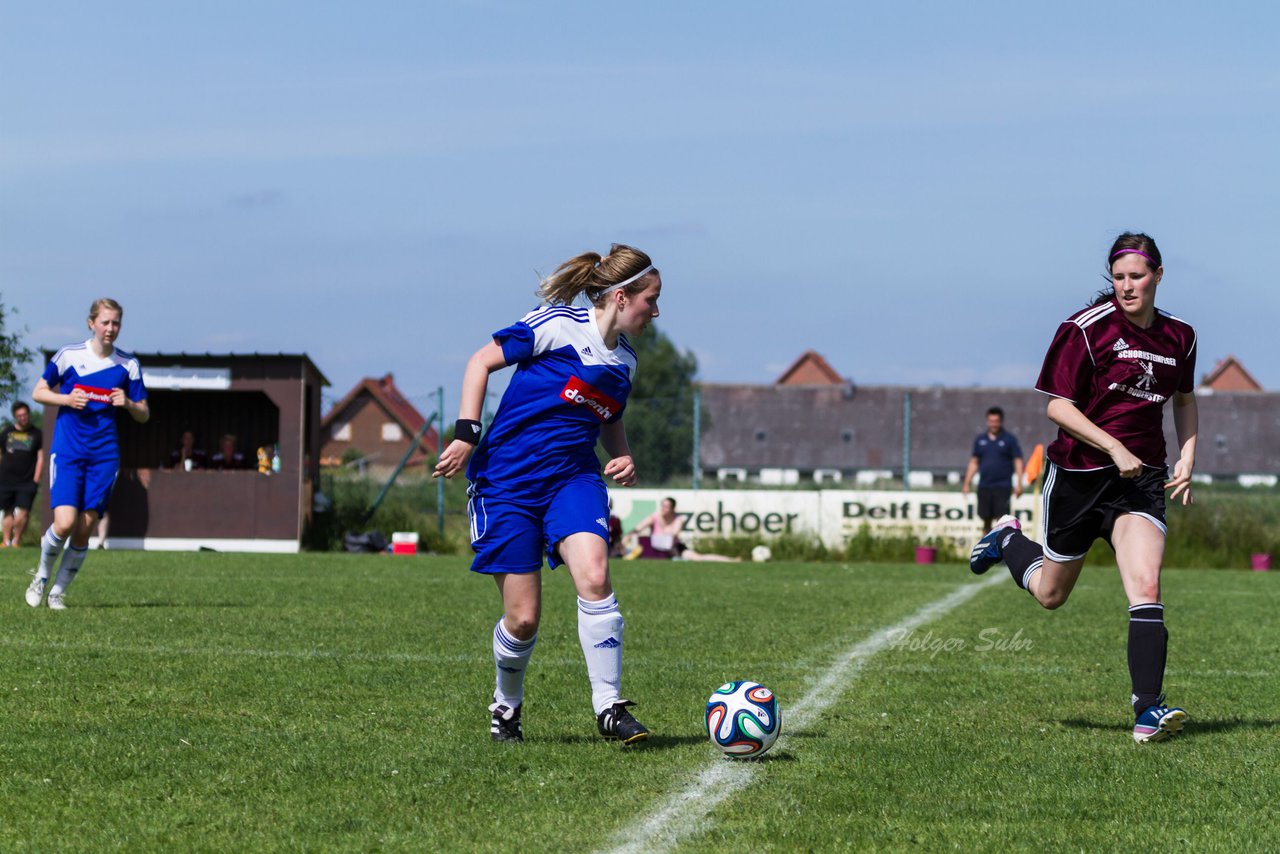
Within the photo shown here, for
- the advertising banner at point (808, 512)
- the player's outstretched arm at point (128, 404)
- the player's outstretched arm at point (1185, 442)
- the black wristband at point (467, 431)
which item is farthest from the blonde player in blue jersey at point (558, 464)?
the advertising banner at point (808, 512)

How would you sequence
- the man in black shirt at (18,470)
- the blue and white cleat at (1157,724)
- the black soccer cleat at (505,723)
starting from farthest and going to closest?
the man in black shirt at (18,470)
the blue and white cleat at (1157,724)
the black soccer cleat at (505,723)

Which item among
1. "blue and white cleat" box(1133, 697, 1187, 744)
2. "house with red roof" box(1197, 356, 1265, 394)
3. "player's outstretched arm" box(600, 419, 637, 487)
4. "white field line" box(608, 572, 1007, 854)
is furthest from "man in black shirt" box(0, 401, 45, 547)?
"house with red roof" box(1197, 356, 1265, 394)

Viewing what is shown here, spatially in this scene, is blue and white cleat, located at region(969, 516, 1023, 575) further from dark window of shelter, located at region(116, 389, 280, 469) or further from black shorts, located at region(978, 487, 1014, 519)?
dark window of shelter, located at region(116, 389, 280, 469)

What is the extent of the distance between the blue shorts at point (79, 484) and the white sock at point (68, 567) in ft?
1.46

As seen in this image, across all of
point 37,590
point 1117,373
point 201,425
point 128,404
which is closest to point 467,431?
point 1117,373

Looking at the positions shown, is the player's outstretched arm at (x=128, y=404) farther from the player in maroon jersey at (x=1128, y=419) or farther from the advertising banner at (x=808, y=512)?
the advertising banner at (x=808, y=512)

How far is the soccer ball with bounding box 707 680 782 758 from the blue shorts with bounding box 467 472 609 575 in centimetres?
76

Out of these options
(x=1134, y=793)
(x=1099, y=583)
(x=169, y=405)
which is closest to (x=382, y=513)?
(x=169, y=405)

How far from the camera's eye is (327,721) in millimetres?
6363

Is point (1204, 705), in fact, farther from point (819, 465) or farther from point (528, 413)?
point (819, 465)

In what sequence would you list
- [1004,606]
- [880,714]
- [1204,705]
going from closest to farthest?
[880,714] < [1204,705] < [1004,606]

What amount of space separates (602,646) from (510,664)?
39 centimetres

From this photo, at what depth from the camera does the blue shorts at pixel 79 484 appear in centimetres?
1112

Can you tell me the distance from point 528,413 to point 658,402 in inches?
873
